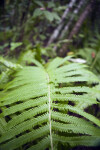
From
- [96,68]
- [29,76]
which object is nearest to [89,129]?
[29,76]

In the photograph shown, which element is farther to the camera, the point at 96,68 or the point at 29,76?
the point at 96,68

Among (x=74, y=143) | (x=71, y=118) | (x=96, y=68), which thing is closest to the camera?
(x=74, y=143)

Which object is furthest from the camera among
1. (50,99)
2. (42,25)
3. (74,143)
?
(42,25)

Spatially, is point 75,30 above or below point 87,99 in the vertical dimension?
above

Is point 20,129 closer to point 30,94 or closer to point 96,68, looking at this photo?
point 30,94

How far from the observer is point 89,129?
63 cm

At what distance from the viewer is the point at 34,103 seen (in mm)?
747

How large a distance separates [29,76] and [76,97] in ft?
1.89

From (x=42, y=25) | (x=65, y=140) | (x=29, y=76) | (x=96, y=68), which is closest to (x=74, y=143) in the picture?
(x=65, y=140)

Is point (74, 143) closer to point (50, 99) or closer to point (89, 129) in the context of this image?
point (89, 129)

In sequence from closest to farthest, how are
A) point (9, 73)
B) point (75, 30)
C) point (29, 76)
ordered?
point (29, 76), point (9, 73), point (75, 30)

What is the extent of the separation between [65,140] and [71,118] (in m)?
0.13

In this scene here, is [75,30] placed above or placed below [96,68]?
above

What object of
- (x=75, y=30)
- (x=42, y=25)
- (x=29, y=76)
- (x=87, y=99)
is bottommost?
(x=87, y=99)
